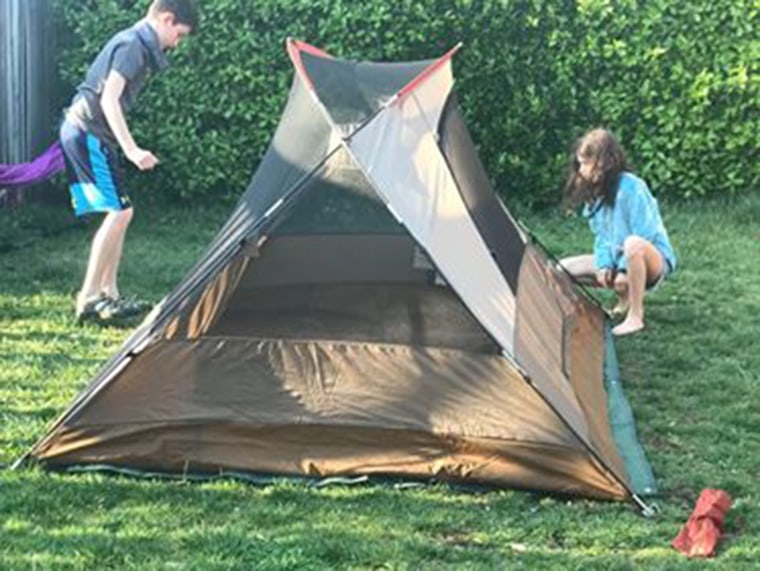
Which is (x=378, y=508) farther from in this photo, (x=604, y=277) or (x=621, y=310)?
(x=621, y=310)

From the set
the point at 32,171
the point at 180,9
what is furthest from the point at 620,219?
the point at 32,171

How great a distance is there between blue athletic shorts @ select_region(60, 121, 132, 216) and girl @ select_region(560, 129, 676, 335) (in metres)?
2.13

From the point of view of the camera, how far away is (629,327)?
5.33 m

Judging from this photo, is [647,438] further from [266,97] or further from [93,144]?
[266,97]

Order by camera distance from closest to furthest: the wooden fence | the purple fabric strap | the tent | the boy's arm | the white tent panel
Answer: the tent → the white tent panel → the boy's arm → the purple fabric strap → the wooden fence

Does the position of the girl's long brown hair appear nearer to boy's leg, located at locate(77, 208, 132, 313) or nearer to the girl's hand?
the girl's hand

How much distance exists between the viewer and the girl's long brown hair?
5.26 metres

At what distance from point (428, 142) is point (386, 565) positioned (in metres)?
1.72

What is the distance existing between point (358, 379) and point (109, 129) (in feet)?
7.52

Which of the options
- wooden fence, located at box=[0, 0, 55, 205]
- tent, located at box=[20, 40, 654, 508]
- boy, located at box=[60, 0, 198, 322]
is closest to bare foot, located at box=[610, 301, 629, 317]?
tent, located at box=[20, 40, 654, 508]

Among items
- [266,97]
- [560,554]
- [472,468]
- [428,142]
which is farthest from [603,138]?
[266,97]

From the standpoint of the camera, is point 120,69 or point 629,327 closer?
point 120,69

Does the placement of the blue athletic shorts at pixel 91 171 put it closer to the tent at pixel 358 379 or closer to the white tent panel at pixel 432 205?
the tent at pixel 358 379

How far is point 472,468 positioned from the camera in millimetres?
3572
